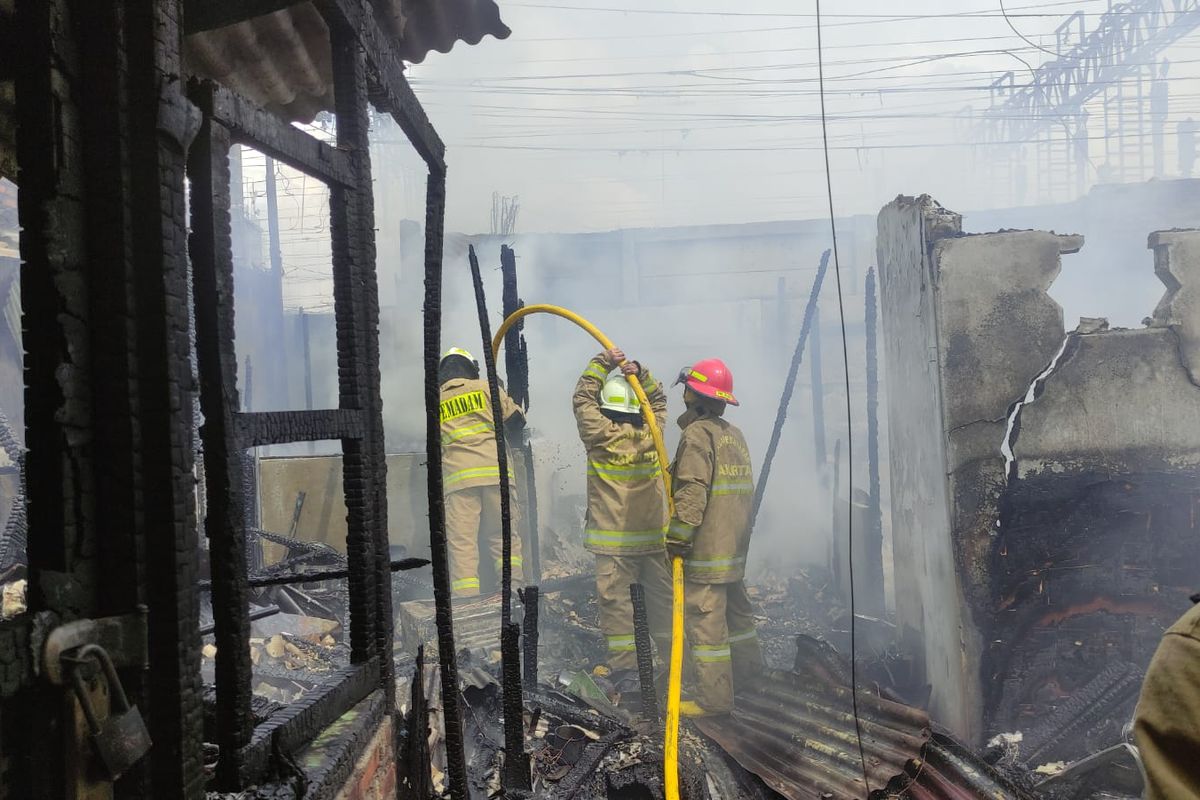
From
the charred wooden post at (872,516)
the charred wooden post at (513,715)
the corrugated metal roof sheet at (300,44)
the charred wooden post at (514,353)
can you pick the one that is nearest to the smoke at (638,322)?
the charred wooden post at (872,516)

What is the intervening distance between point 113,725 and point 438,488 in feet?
4.53

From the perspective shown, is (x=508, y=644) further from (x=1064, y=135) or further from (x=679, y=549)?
(x=1064, y=135)

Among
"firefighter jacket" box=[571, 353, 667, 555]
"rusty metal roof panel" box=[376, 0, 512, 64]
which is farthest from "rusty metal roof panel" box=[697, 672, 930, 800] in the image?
"rusty metal roof panel" box=[376, 0, 512, 64]

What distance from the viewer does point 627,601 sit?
6805mm

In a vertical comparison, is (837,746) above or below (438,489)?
below

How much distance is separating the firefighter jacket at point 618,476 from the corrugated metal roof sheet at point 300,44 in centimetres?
387

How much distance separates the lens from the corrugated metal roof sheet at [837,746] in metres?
4.18

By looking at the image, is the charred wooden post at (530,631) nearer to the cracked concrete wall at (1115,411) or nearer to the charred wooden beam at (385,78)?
the charred wooden beam at (385,78)

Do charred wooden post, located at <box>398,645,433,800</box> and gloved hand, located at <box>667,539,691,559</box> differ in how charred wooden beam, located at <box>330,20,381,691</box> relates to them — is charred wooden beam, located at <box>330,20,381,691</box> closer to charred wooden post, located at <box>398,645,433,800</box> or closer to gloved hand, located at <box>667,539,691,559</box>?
charred wooden post, located at <box>398,645,433,800</box>

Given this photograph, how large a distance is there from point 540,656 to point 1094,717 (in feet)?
13.9

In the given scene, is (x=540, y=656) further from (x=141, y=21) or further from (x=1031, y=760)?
(x=141, y=21)

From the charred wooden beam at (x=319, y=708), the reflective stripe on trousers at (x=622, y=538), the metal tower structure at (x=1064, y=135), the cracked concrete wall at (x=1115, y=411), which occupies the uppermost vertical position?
the metal tower structure at (x=1064, y=135)

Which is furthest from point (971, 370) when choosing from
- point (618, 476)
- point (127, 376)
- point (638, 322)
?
point (638, 322)

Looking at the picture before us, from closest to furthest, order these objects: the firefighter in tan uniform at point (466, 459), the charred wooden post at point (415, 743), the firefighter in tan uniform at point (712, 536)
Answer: the charred wooden post at point (415, 743) → the firefighter in tan uniform at point (712, 536) → the firefighter in tan uniform at point (466, 459)
